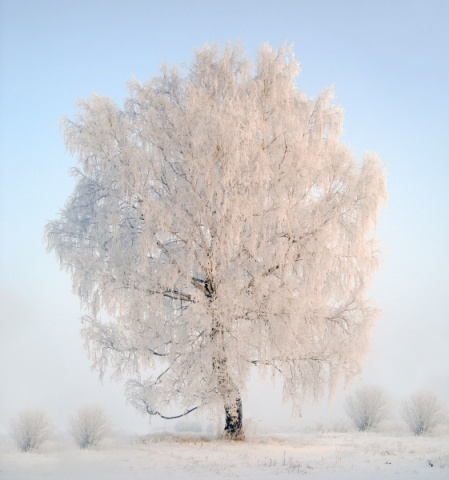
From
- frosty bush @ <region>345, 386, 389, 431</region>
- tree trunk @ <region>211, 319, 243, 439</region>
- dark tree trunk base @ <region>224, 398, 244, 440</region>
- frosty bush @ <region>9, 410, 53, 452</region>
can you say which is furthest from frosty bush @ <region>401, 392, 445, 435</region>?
frosty bush @ <region>9, 410, 53, 452</region>

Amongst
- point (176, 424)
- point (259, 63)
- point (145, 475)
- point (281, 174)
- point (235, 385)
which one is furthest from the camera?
point (176, 424)

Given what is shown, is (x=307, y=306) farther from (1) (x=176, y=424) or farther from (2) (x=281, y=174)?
(1) (x=176, y=424)

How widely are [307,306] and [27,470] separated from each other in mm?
7082

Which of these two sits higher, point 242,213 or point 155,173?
point 155,173

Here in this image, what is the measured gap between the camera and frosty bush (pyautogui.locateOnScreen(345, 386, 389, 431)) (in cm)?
1789

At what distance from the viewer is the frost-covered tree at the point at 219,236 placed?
12.7 metres

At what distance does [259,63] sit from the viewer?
14.8 m

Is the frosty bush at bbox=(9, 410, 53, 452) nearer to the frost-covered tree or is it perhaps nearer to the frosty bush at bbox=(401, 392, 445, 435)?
the frost-covered tree

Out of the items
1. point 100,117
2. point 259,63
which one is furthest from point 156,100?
point 259,63

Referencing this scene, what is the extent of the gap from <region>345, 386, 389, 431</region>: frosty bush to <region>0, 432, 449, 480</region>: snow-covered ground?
3585 mm

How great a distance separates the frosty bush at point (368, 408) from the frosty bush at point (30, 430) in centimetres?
1014

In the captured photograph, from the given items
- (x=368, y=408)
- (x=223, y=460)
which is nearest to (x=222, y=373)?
(x=223, y=460)

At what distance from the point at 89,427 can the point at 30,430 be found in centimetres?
140

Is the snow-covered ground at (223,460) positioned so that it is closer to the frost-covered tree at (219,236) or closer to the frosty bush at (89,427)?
the frosty bush at (89,427)
